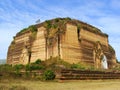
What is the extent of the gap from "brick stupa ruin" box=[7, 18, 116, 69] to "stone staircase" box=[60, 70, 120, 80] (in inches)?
143

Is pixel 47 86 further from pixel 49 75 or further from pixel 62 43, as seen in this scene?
pixel 62 43

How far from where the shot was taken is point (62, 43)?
1058 inches

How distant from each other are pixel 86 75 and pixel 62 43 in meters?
5.28

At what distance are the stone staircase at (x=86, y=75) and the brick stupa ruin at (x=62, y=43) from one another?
12.0 ft

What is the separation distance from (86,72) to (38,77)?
5.15 metres

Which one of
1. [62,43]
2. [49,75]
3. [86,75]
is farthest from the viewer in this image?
[62,43]

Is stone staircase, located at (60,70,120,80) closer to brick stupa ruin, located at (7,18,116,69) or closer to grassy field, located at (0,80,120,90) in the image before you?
grassy field, located at (0,80,120,90)

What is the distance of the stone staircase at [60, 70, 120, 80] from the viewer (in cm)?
2137

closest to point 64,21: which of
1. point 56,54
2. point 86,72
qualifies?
point 56,54

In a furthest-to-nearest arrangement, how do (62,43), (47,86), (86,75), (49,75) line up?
(62,43) → (86,75) → (49,75) → (47,86)

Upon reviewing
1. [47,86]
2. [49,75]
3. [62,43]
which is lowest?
[47,86]

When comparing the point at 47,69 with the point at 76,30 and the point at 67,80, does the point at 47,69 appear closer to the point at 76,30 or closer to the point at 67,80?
the point at 67,80

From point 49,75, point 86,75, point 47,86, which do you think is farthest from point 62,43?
point 47,86

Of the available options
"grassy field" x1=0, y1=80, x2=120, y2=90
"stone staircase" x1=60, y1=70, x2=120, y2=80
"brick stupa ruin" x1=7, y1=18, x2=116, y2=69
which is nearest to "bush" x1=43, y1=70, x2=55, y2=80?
"stone staircase" x1=60, y1=70, x2=120, y2=80
